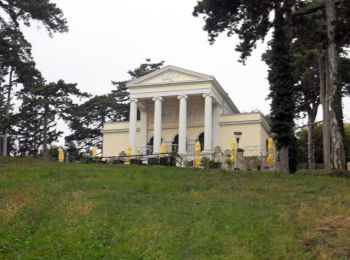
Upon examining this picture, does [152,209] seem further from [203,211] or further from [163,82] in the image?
[163,82]

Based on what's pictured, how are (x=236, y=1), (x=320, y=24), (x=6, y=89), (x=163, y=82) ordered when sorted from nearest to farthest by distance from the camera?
(x=236, y=1) → (x=320, y=24) → (x=163, y=82) → (x=6, y=89)

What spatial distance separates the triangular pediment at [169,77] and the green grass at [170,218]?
26118 mm

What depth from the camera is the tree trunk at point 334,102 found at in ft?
76.7

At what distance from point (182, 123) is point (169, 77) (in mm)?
4057

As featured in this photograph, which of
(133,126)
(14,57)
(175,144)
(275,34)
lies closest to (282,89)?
(275,34)

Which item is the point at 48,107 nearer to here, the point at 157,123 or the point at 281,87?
the point at 157,123

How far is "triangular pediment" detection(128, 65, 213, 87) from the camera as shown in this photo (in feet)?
148

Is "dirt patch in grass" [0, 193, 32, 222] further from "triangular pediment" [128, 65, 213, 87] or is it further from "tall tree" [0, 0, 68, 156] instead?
"triangular pediment" [128, 65, 213, 87]

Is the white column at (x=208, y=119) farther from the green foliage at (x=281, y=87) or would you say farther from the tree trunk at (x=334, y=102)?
the tree trunk at (x=334, y=102)

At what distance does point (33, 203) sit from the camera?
1463cm

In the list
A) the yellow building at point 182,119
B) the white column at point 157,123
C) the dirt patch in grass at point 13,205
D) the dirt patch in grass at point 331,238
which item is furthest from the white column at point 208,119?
the dirt patch in grass at point 331,238

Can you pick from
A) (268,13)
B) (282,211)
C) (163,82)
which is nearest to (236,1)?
(268,13)

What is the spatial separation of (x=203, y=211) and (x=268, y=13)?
1433 cm

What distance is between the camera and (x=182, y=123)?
147 feet
